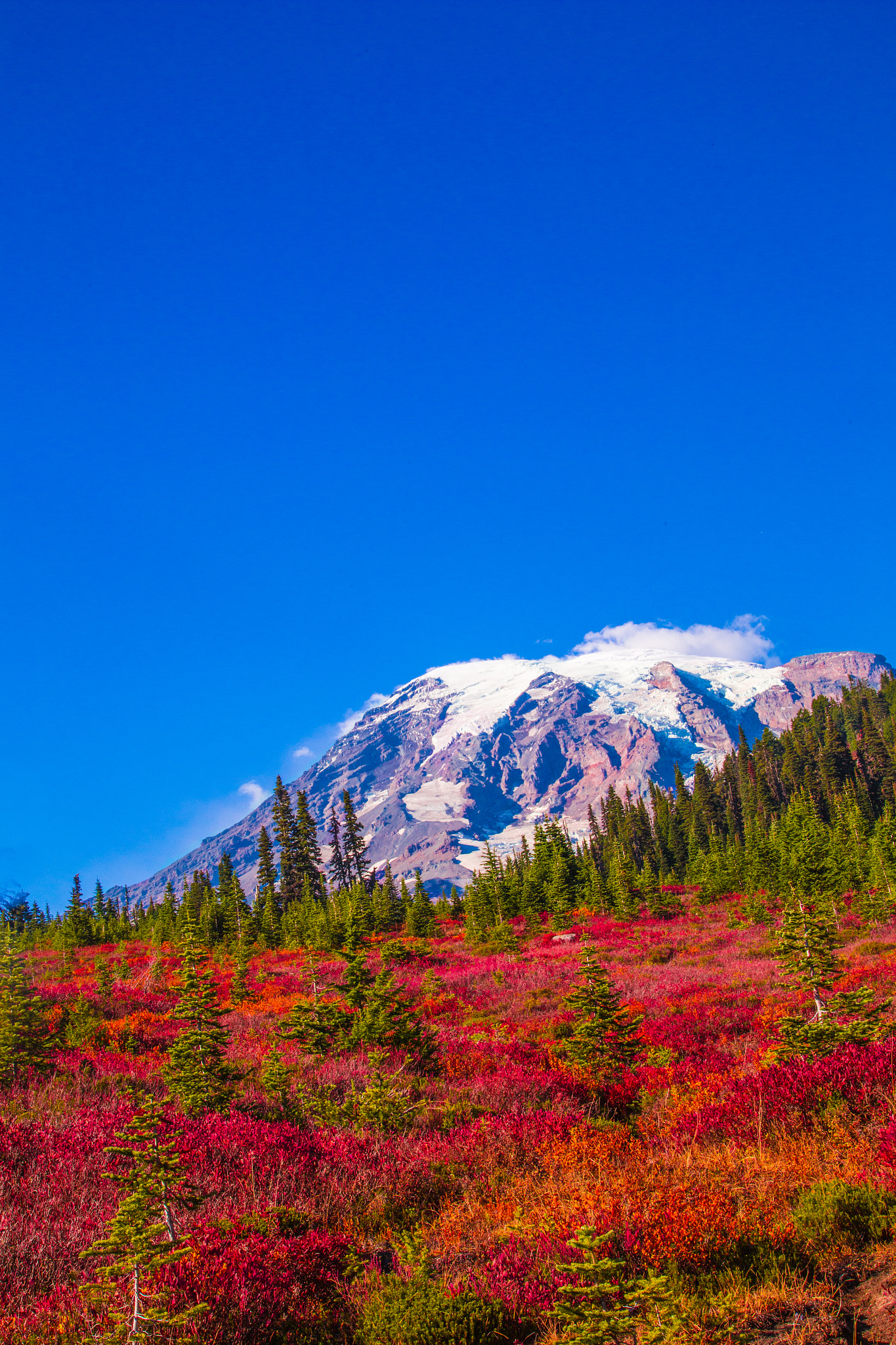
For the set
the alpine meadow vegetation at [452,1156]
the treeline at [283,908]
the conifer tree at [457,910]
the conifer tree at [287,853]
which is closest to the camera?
the alpine meadow vegetation at [452,1156]

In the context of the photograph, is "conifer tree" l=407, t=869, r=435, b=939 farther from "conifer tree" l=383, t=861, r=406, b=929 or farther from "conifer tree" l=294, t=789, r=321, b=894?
"conifer tree" l=294, t=789, r=321, b=894

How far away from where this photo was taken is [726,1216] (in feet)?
17.4

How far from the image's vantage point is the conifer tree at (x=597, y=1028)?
39.5ft

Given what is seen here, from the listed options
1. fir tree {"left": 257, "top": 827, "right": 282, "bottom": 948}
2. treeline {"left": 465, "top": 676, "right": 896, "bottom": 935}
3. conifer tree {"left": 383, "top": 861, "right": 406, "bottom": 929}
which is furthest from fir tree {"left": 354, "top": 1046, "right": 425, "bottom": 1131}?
conifer tree {"left": 383, "top": 861, "right": 406, "bottom": 929}

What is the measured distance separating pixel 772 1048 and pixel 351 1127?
6784 mm

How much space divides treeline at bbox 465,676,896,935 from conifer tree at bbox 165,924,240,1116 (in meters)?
11.9

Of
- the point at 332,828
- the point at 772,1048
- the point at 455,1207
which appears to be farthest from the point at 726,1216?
the point at 332,828

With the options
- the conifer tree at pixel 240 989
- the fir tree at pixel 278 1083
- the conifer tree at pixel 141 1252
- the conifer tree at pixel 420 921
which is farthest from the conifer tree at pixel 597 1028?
the conifer tree at pixel 420 921

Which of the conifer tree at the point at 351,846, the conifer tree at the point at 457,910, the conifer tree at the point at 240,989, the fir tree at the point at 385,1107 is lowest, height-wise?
the conifer tree at the point at 457,910

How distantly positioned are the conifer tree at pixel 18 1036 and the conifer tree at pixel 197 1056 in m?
2.95

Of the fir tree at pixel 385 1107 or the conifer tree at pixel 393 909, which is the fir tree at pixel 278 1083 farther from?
the conifer tree at pixel 393 909

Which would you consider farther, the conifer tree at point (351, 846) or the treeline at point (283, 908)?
the conifer tree at point (351, 846)

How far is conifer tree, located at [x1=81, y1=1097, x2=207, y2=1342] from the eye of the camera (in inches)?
156

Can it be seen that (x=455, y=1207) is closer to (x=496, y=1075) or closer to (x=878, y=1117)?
(x=878, y=1117)
